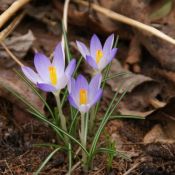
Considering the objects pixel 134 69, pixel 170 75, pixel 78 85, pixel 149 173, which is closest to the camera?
pixel 78 85

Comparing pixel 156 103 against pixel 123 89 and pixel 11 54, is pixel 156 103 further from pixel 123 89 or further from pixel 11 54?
pixel 11 54

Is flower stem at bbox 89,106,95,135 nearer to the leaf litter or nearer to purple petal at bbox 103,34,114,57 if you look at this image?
the leaf litter

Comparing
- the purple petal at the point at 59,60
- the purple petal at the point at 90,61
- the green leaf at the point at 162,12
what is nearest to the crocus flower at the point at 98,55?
the purple petal at the point at 90,61

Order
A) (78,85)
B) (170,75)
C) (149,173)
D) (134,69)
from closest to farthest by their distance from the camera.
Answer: (78,85), (149,173), (170,75), (134,69)

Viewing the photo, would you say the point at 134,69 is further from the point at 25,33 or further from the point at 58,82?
the point at 58,82

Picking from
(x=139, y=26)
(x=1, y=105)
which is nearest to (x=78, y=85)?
(x=1, y=105)

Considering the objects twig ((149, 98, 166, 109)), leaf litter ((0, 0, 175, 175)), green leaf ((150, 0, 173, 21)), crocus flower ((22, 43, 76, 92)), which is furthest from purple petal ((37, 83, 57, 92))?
green leaf ((150, 0, 173, 21))
